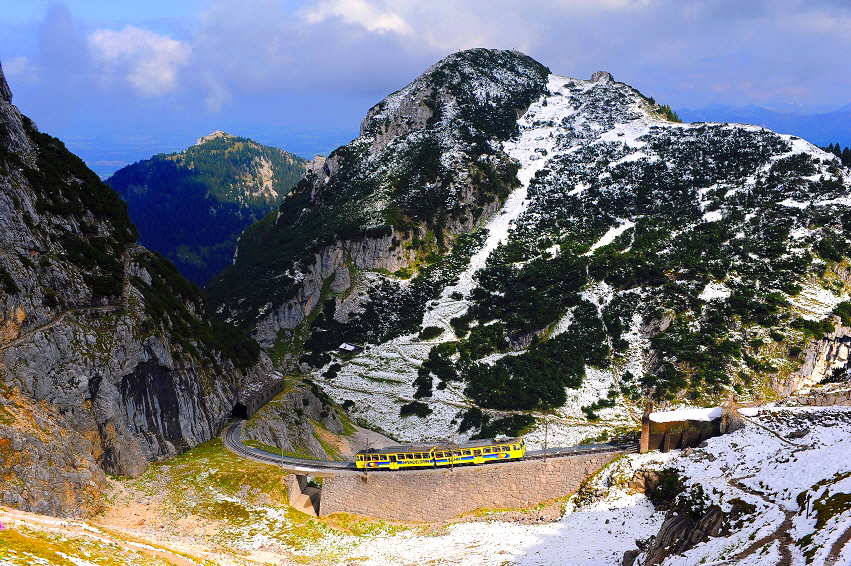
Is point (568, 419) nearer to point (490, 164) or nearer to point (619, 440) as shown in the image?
point (619, 440)

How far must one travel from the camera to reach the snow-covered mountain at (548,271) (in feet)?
359

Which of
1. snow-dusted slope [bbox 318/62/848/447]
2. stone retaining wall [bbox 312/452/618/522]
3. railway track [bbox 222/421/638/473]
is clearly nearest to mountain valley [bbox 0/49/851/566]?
snow-dusted slope [bbox 318/62/848/447]

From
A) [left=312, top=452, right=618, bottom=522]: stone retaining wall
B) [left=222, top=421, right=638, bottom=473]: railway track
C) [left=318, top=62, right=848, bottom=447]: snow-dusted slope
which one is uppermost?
[left=318, top=62, right=848, bottom=447]: snow-dusted slope

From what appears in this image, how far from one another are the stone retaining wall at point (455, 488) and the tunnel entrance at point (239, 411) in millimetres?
23503

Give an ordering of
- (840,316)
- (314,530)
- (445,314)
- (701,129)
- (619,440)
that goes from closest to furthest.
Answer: (314,530)
(619,440)
(840,316)
(445,314)
(701,129)

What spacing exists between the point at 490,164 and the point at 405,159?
21882mm

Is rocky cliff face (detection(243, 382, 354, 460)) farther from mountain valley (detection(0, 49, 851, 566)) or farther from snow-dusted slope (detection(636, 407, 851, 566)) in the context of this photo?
snow-dusted slope (detection(636, 407, 851, 566))

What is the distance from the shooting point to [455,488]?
59.7 m

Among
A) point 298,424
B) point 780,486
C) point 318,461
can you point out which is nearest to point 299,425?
point 298,424

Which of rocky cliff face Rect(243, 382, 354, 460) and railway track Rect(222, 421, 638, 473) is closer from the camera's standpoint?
railway track Rect(222, 421, 638, 473)

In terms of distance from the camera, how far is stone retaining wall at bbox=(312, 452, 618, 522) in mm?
58531

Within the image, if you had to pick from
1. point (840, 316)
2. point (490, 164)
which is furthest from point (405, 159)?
point (840, 316)

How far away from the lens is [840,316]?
107m

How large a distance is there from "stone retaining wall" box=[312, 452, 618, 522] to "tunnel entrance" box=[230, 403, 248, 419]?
2350 cm
